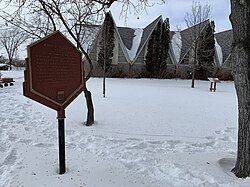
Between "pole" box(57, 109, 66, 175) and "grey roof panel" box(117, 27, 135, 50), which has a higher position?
"grey roof panel" box(117, 27, 135, 50)

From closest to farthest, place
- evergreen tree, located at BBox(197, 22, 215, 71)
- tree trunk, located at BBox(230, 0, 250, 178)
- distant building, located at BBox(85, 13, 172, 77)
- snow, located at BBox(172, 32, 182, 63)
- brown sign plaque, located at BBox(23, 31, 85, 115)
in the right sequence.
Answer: brown sign plaque, located at BBox(23, 31, 85, 115) → tree trunk, located at BBox(230, 0, 250, 178) → evergreen tree, located at BBox(197, 22, 215, 71) → distant building, located at BBox(85, 13, 172, 77) → snow, located at BBox(172, 32, 182, 63)

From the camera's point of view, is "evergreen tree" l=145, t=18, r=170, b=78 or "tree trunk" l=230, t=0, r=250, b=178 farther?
"evergreen tree" l=145, t=18, r=170, b=78

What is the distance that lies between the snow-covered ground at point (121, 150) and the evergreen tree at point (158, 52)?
68.8 feet

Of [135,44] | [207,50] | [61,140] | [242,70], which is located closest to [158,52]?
[135,44]

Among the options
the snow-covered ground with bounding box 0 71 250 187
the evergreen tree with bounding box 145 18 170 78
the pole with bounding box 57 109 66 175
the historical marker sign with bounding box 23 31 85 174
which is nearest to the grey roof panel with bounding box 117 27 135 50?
the evergreen tree with bounding box 145 18 170 78

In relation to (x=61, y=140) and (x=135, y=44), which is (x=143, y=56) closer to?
(x=135, y=44)

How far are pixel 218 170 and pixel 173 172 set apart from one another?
74 cm

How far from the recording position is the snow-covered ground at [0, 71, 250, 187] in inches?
145

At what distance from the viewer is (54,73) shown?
3.71 metres

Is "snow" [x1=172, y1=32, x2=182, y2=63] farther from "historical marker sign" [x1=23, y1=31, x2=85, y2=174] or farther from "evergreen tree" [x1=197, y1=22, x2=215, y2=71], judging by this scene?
"historical marker sign" [x1=23, y1=31, x2=85, y2=174]

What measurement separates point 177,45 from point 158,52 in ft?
13.9

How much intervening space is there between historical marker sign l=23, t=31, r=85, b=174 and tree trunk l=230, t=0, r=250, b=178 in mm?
2469

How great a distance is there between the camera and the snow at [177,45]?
3179cm

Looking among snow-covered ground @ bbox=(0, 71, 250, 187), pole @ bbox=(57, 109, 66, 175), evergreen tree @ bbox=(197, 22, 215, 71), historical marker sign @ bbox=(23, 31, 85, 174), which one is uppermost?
evergreen tree @ bbox=(197, 22, 215, 71)
